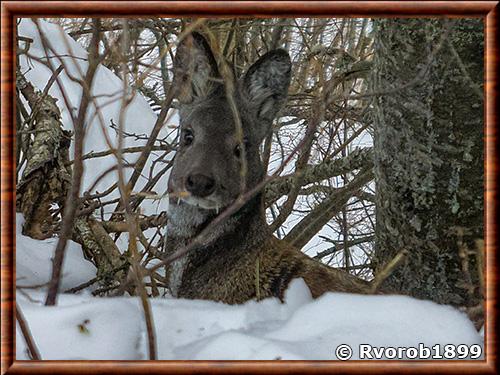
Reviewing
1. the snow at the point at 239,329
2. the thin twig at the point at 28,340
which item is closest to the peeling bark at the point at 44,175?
the snow at the point at 239,329

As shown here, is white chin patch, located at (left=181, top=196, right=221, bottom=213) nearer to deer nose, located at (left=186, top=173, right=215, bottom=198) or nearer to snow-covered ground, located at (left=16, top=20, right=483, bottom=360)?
deer nose, located at (left=186, top=173, right=215, bottom=198)

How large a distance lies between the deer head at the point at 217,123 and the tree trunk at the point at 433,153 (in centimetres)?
70

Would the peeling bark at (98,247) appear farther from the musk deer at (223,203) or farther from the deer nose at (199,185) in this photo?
the deer nose at (199,185)

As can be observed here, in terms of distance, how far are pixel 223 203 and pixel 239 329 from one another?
134 centimetres

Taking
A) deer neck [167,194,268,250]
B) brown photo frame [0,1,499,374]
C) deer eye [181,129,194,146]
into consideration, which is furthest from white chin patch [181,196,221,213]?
brown photo frame [0,1,499,374]

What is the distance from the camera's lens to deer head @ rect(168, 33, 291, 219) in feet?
14.2

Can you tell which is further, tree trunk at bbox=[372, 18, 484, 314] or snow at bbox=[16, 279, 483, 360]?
tree trunk at bbox=[372, 18, 484, 314]

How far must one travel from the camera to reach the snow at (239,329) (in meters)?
2.82

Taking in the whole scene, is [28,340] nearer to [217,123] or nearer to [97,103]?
[217,123]

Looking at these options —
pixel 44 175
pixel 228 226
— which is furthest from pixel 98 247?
pixel 228 226

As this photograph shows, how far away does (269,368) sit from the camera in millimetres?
2623

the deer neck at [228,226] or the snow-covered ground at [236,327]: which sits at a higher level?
the deer neck at [228,226]

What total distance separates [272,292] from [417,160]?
1163 millimetres

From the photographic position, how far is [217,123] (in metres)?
4.66
